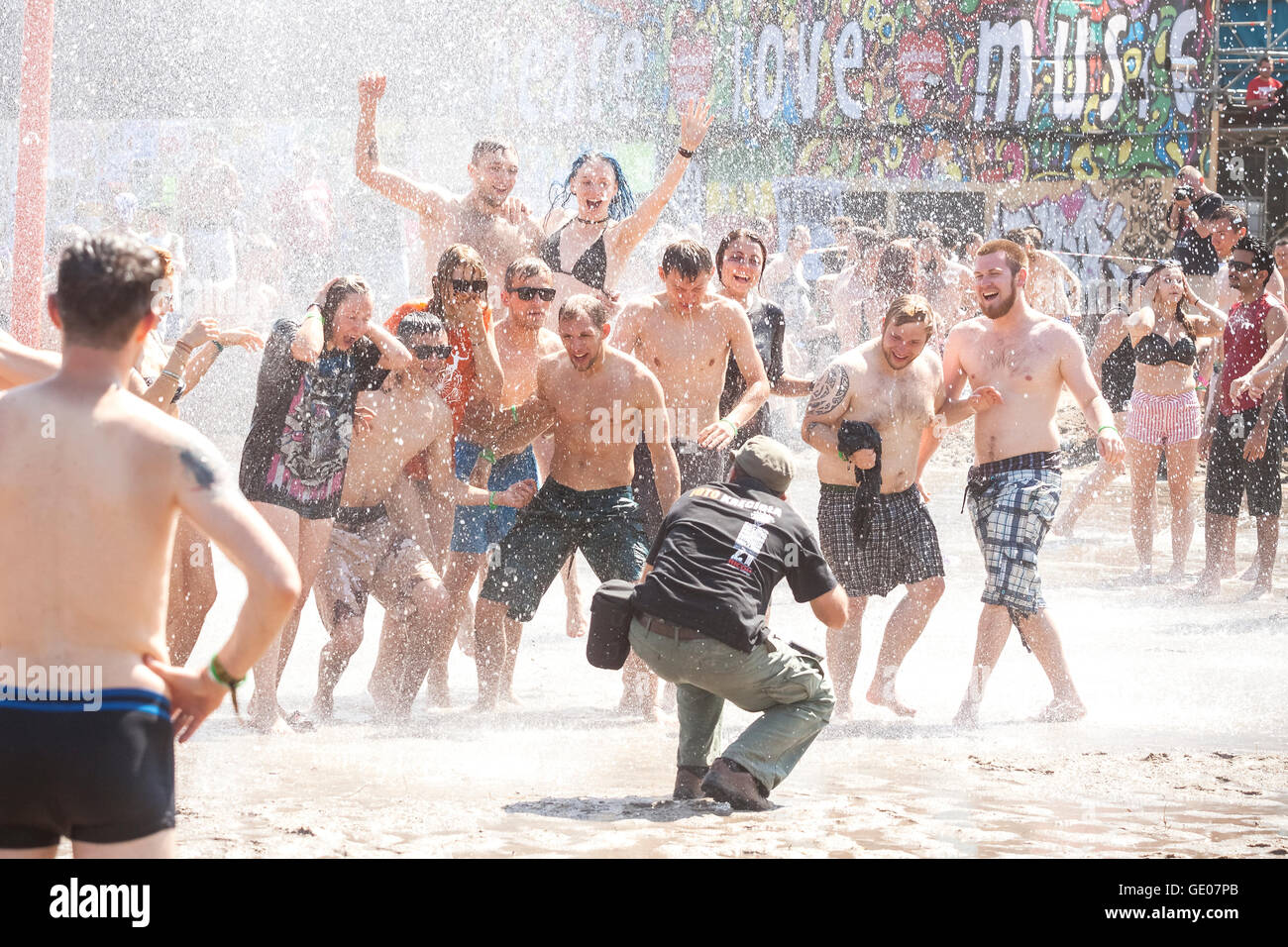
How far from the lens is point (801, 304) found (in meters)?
15.8

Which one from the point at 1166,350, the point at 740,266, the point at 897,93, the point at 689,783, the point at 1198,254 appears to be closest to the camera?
the point at 689,783

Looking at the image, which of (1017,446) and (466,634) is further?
(466,634)

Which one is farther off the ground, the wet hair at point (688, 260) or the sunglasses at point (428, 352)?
the wet hair at point (688, 260)

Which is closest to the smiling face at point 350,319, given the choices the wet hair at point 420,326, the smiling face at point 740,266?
the wet hair at point 420,326

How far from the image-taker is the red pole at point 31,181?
6.66 m

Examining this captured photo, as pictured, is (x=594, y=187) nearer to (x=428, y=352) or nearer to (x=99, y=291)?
(x=428, y=352)

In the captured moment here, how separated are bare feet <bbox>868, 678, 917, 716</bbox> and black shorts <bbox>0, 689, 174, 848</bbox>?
401 centimetres

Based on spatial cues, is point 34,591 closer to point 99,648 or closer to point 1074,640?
point 99,648

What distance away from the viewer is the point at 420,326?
6023 mm

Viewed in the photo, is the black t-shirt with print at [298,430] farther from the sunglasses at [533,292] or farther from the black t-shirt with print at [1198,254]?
the black t-shirt with print at [1198,254]

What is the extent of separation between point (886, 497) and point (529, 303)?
1670 mm

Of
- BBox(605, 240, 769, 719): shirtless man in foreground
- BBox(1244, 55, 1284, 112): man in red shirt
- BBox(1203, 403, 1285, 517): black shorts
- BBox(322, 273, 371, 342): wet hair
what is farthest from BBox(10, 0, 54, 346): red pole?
BBox(1244, 55, 1284, 112): man in red shirt

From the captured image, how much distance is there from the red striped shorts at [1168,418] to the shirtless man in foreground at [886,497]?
11.4 ft

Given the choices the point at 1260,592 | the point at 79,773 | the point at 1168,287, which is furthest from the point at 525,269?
the point at 1260,592
